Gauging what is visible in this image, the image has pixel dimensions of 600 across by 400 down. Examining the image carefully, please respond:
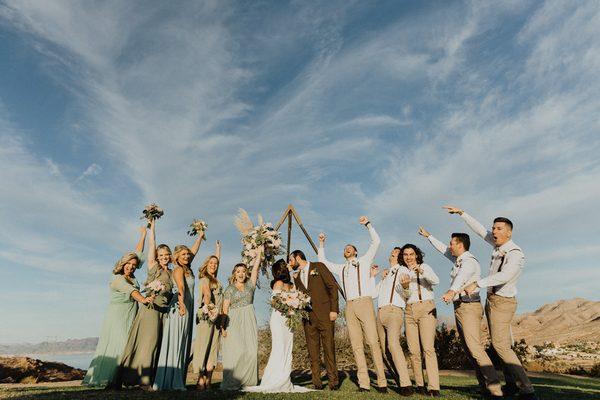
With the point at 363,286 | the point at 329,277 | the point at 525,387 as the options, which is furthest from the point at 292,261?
the point at 525,387

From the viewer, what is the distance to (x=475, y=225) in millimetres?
6875

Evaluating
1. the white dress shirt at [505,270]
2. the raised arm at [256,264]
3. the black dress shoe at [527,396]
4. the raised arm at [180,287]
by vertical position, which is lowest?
the black dress shoe at [527,396]

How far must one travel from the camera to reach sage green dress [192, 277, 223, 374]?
767 centimetres

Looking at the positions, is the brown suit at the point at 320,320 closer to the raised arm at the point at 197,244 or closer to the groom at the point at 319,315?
the groom at the point at 319,315

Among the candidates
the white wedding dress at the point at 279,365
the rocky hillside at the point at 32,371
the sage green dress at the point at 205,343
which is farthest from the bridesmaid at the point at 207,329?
the rocky hillside at the point at 32,371

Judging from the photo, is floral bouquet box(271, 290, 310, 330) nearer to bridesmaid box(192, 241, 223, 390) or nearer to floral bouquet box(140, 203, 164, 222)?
bridesmaid box(192, 241, 223, 390)

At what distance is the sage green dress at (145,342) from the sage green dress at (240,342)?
1.25 metres

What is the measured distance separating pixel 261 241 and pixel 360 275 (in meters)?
2.43

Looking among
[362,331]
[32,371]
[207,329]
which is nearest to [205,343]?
[207,329]

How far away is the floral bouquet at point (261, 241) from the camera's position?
900 centimetres

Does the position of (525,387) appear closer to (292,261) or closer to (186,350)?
(292,261)

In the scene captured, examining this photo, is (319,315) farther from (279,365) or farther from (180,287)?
(180,287)

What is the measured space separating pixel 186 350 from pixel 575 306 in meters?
64.6

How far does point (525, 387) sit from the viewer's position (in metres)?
5.31
